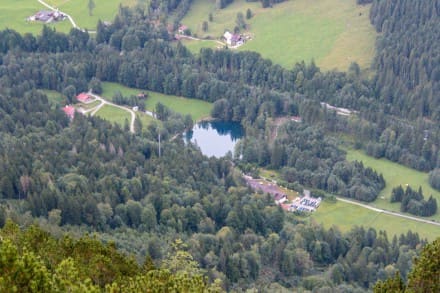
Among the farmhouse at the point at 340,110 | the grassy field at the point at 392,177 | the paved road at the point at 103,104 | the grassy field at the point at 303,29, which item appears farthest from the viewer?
the grassy field at the point at 303,29

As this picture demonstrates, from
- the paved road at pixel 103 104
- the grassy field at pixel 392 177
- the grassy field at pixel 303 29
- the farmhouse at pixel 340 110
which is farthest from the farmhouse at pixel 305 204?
the grassy field at pixel 303 29

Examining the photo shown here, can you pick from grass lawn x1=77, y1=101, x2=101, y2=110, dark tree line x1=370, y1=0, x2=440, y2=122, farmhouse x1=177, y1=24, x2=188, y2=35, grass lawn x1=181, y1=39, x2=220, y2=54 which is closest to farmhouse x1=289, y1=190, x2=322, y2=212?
dark tree line x1=370, y1=0, x2=440, y2=122

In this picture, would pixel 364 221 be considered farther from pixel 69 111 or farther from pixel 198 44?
pixel 198 44

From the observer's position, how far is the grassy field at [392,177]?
278 ft

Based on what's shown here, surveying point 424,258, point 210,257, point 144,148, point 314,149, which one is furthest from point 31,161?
point 424,258

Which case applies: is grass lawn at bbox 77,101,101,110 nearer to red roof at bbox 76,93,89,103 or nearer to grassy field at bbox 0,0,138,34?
red roof at bbox 76,93,89,103

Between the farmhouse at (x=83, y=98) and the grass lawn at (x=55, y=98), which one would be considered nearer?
the grass lawn at (x=55, y=98)

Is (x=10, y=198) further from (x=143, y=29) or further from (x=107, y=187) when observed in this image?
(x=143, y=29)

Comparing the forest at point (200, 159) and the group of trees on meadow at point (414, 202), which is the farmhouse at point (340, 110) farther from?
the group of trees on meadow at point (414, 202)

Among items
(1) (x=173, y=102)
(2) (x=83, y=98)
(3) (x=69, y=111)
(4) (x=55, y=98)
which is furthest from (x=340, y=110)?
(4) (x=55, y=98)

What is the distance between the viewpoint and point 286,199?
84812 millimetres

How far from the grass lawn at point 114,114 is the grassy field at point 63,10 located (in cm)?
2753

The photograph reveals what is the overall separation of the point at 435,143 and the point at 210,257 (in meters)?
40.6

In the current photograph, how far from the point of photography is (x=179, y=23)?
13138cm
